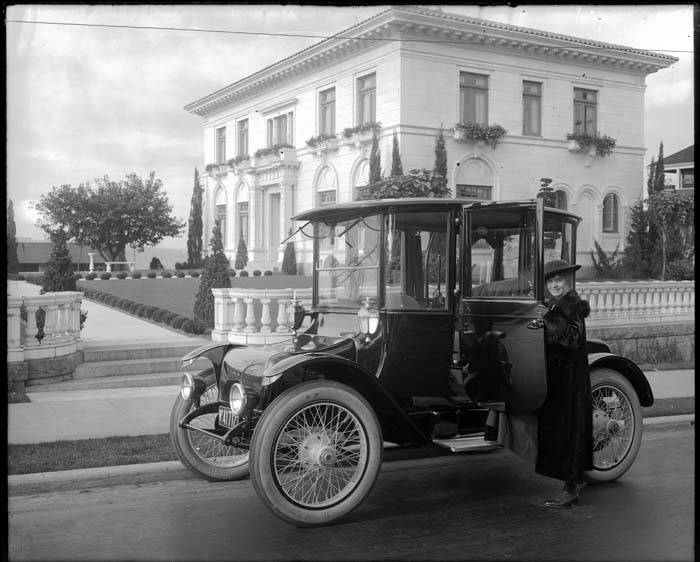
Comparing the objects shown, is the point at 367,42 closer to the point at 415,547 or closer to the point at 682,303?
the point at 682,303

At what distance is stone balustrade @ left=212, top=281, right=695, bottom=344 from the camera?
12625 millimetres

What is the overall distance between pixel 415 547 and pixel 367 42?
13.9 meters

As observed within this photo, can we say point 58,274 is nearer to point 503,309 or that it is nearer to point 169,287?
point 169,287

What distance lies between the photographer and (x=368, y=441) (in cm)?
525

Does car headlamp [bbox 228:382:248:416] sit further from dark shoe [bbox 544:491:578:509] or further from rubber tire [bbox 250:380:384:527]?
dark shoe [bbox 544:491:578:509]

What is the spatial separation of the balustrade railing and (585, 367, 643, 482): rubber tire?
286 inches

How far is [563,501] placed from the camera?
18.1 ft

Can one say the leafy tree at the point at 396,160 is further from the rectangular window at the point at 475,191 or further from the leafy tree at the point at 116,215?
the leafy tree at the point at 116,215

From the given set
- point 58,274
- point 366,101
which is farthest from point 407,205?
point 366,101

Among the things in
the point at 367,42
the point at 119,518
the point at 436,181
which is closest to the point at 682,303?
the point at 436,181

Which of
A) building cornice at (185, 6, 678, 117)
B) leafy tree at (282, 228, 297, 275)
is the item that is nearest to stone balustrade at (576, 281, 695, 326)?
building cornice at (185, 6, 678, 117)

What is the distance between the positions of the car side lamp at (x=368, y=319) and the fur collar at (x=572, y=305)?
1.31 metres

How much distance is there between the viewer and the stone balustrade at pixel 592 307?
497 inches

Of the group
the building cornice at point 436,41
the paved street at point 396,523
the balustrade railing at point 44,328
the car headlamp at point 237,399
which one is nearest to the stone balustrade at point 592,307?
the balustrade railing at point 44,328
